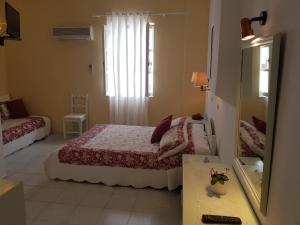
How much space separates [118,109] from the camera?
504cm

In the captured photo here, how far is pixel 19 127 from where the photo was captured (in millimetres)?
4539

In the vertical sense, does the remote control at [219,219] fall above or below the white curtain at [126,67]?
below

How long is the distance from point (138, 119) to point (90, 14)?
2253 mm

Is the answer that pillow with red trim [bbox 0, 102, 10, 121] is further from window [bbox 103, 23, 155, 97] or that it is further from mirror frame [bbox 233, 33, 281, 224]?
mirror frame [bbox 233, 33, 281, 224]

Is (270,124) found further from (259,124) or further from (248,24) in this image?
(248,24)

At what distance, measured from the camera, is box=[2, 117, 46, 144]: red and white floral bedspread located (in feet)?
13.9

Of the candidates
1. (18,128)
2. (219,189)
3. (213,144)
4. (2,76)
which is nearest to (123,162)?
(213,144)

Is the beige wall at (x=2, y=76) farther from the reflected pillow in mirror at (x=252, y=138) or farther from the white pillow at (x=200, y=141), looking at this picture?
the reflected pillow in mirror at (x=252, y=138)

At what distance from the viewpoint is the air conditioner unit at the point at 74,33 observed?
4.86 metres

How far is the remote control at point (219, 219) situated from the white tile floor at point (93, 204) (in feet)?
3.88

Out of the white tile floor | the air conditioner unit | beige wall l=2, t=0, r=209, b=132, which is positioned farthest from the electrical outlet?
the white tile floor

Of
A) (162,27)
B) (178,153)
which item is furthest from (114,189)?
(162,27)

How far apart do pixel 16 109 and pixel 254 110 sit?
4896mm

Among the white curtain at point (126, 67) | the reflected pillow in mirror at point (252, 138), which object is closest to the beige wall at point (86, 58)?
the white curtain at point (126, 67)
